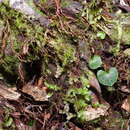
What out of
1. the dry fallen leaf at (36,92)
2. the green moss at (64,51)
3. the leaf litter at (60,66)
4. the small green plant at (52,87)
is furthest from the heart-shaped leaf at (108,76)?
the dry fallen leaf at (36,92)

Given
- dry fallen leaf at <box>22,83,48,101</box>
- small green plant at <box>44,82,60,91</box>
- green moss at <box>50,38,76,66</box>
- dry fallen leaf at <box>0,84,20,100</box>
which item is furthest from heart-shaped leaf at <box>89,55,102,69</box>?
dry fallen leaf at <box>0,84,20,100</box>

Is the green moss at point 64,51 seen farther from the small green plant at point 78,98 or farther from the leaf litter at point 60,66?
the small green plant at point 78,98

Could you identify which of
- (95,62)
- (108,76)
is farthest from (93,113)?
(95,62)

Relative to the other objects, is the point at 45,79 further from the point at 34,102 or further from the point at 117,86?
the point at 117,86

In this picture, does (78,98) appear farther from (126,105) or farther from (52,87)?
(126,105)

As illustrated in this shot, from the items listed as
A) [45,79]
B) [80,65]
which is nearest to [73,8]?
[80,65]

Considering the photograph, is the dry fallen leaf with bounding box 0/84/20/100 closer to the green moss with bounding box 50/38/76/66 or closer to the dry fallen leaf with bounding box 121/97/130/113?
the green moss with bounding box 50/38/76/66
